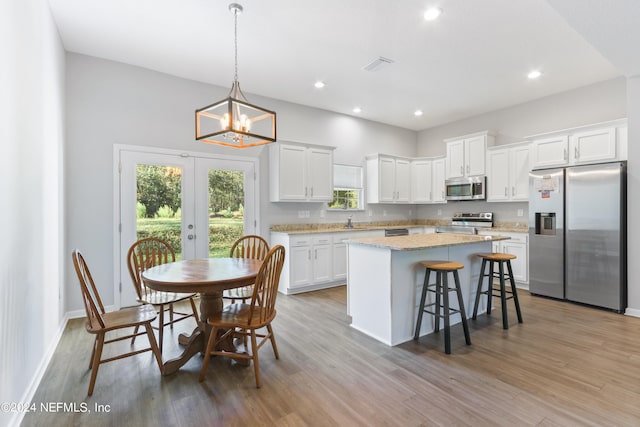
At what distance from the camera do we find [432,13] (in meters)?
2.88

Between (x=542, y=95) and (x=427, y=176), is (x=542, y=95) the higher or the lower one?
the higher one

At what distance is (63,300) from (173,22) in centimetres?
320

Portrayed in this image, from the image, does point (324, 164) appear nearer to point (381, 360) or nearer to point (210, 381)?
point (381, 360)

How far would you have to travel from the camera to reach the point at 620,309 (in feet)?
12.3

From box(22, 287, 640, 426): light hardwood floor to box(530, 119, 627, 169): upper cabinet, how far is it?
7.13ft

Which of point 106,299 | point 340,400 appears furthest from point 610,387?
point 106,299

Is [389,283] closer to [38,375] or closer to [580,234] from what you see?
[38,375]

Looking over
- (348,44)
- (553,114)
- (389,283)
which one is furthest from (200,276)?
(553,114)

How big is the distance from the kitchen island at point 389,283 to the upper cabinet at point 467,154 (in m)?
2.80

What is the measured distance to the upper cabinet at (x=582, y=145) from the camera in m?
3.92

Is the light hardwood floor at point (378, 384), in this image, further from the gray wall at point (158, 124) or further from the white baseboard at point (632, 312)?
the gray wall at point (158, 124)

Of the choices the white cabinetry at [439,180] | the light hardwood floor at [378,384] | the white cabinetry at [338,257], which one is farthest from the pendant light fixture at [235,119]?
the white cabinetry at [439,180]

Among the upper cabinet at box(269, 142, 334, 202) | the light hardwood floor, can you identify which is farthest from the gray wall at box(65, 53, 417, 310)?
the light hardwood floor

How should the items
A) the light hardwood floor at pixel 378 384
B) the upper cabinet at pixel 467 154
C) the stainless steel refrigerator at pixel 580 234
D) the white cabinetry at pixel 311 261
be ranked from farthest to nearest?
the upper cabinet at pixel 467 154, the white cabinetry at pixel 311 261, the stainless steel refrigerator at pixel 580 234, the light hardwood floor at pixel 378 384
